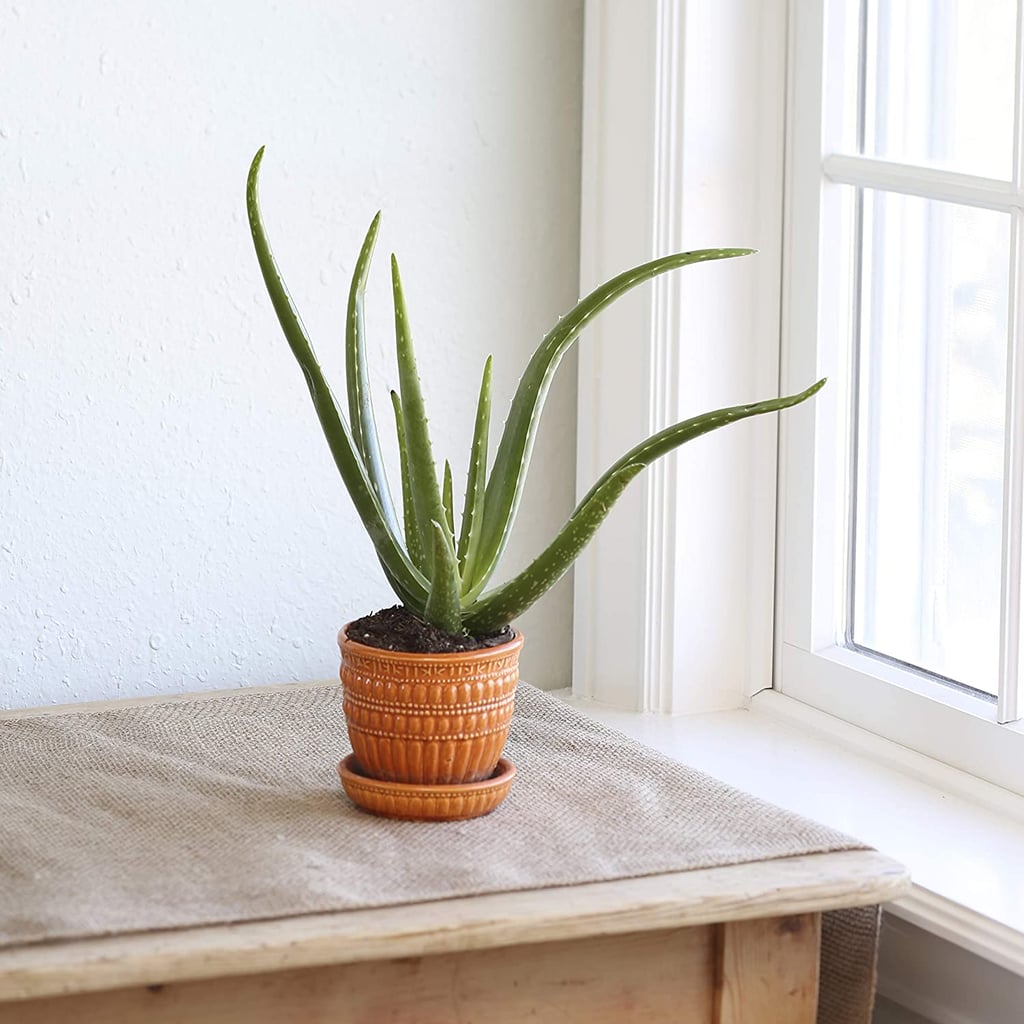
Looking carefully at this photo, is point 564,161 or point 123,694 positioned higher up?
point 564,161

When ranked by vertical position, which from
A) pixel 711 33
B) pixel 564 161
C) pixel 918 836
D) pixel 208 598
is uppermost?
pixel 711 33

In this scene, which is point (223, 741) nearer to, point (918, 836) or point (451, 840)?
point (451, 840)

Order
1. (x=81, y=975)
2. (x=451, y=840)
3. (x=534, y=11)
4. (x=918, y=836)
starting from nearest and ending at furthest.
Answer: (x=81, y=975) → (x=451, y=840) → (x=918, y=836) → (x=534, y=11)

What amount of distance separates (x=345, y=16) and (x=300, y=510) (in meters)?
0.45

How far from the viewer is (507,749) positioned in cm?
108

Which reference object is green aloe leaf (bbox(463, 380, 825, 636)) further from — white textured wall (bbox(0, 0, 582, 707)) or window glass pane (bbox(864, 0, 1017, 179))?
white textured wall (bbox(0, 0, 582, 707))

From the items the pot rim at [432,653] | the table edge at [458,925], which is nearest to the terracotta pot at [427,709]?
the pot rim at [432,653]

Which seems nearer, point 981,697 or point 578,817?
point 578,817

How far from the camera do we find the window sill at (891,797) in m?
0.92

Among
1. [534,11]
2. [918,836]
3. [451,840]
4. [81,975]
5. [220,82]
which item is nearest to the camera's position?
[81,975]

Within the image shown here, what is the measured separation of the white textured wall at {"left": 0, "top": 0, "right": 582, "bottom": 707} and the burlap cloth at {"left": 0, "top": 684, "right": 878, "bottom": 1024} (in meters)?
0.18

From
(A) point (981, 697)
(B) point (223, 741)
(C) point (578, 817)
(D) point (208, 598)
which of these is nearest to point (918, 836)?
(A) point (981, 697)

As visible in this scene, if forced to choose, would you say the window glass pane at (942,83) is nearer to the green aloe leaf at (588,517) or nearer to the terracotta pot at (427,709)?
the green aloe leaf at (588,517)

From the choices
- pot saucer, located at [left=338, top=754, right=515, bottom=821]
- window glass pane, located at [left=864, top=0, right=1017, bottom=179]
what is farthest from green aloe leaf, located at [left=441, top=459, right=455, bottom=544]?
window glass pane, located at [left=864, top=0, right=1017, bottom=179]
